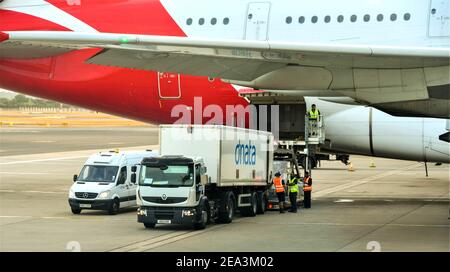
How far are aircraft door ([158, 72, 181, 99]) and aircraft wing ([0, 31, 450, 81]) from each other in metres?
9.24

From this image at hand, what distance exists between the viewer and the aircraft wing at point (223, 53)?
18.8 m

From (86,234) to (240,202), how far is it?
597 centimetres

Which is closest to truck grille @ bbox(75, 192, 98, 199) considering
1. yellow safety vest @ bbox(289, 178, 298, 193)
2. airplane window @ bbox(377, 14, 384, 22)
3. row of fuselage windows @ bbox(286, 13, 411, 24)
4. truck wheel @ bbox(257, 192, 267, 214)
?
truck wheel @ bbox(257, 192, 267, 214)

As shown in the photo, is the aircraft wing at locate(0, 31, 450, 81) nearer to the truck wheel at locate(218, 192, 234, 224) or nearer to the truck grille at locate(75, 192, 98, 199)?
the truck wheel at locate(218, 192, 234, 224)

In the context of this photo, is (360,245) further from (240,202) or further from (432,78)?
(240,202)

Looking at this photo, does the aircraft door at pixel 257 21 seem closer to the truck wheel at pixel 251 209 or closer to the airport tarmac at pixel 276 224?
the truck wheel at pixel 251 209

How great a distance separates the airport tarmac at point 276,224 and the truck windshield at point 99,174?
1.15 m

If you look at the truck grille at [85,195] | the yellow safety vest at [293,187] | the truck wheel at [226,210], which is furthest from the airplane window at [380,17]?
the truck grille at [85,195]

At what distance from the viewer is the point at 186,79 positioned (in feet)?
104

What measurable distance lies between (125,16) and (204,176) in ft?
30.2

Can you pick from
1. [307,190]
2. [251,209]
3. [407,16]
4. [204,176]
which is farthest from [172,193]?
[407,16]

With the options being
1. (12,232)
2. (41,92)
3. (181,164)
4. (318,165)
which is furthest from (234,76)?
(318,165)

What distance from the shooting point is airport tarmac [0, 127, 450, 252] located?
69.9 feet
